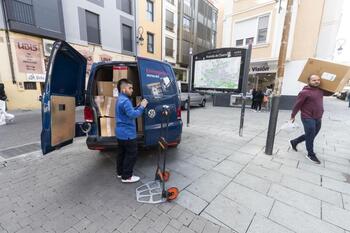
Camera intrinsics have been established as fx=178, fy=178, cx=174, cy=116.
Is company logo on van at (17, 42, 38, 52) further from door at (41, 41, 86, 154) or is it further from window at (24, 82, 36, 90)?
door at (41, 41, 86, 154)

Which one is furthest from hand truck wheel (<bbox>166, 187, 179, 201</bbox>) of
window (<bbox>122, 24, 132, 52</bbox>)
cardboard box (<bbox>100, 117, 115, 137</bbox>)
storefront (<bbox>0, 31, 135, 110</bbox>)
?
window (<bbox>122, 24, 132, 52</bbox>)

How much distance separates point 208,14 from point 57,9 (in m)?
19.7

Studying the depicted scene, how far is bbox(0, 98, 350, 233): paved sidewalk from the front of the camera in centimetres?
202

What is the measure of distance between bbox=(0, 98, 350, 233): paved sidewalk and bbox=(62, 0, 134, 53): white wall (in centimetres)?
1022

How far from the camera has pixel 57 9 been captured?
406 inches

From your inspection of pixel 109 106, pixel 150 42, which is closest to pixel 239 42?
pixel 150 42

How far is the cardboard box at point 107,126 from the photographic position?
3.54 meters

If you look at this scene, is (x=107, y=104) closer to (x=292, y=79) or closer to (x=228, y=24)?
(x=292, y=79)

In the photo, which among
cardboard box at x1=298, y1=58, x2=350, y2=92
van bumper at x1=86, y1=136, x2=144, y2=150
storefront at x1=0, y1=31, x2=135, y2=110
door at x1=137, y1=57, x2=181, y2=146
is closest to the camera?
door at x1=137, y1=57, x2=181, y2=146

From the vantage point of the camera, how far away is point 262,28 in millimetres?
11445

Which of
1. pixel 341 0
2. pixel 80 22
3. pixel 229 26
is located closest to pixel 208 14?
pixel 229 26

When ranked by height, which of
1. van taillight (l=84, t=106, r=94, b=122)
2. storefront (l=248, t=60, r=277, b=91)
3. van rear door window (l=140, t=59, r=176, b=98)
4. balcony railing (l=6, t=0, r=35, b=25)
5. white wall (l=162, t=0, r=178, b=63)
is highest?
white wall (l=162, t=0, r=178, b=63)

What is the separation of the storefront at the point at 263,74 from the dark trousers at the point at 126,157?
11386 millimetres

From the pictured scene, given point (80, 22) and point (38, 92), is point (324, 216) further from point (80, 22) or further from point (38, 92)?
point (80, 22)
